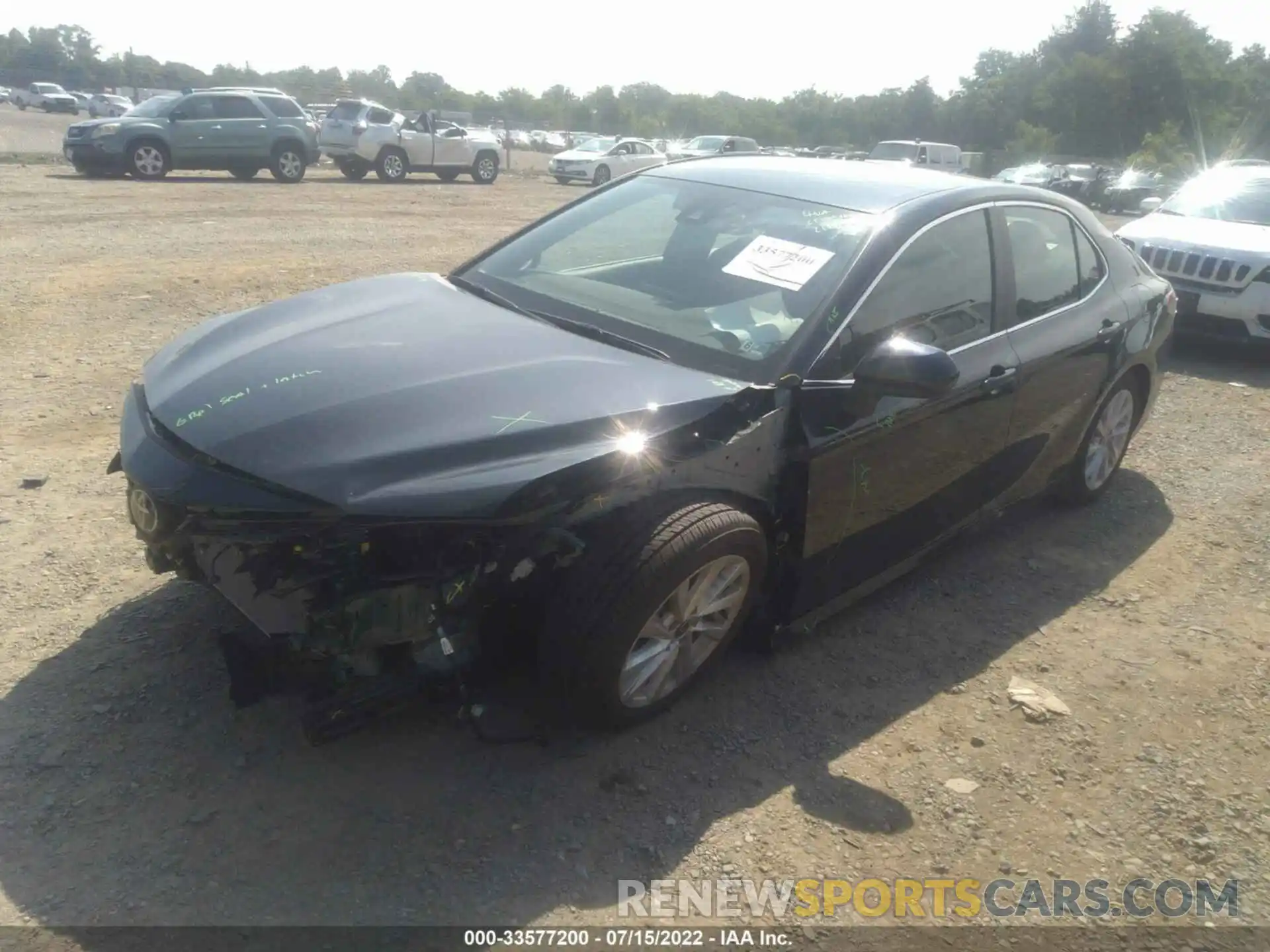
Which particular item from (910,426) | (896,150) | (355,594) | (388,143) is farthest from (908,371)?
(896,150)

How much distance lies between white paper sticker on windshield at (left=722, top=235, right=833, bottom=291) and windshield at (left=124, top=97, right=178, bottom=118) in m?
18.8

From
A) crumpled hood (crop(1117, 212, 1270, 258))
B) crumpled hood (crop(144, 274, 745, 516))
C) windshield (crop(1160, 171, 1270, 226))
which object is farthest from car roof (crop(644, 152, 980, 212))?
windshield (crop(1160, 171, 1270, 226))

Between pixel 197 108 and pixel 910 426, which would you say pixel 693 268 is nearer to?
pixel 910 426

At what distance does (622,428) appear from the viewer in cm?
287

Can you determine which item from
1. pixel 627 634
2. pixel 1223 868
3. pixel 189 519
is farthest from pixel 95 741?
pixel 1223 868

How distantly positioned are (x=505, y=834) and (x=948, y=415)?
7.14 feet

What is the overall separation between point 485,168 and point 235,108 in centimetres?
627

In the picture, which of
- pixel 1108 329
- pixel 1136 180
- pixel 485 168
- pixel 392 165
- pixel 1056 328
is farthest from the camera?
pixel 1136 180

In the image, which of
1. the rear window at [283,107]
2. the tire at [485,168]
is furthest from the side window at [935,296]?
the tire at [485,168]

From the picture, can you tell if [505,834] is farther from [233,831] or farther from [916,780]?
[916,780]

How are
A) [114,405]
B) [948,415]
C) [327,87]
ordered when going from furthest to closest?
[327,87], [114,405], [948,415]

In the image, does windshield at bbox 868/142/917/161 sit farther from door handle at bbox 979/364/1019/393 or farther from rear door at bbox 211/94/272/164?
door handle at bbox 979/364/1019/393

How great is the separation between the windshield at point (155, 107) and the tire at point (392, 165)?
4230 millimetres

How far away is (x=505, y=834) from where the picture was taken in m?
2.73
